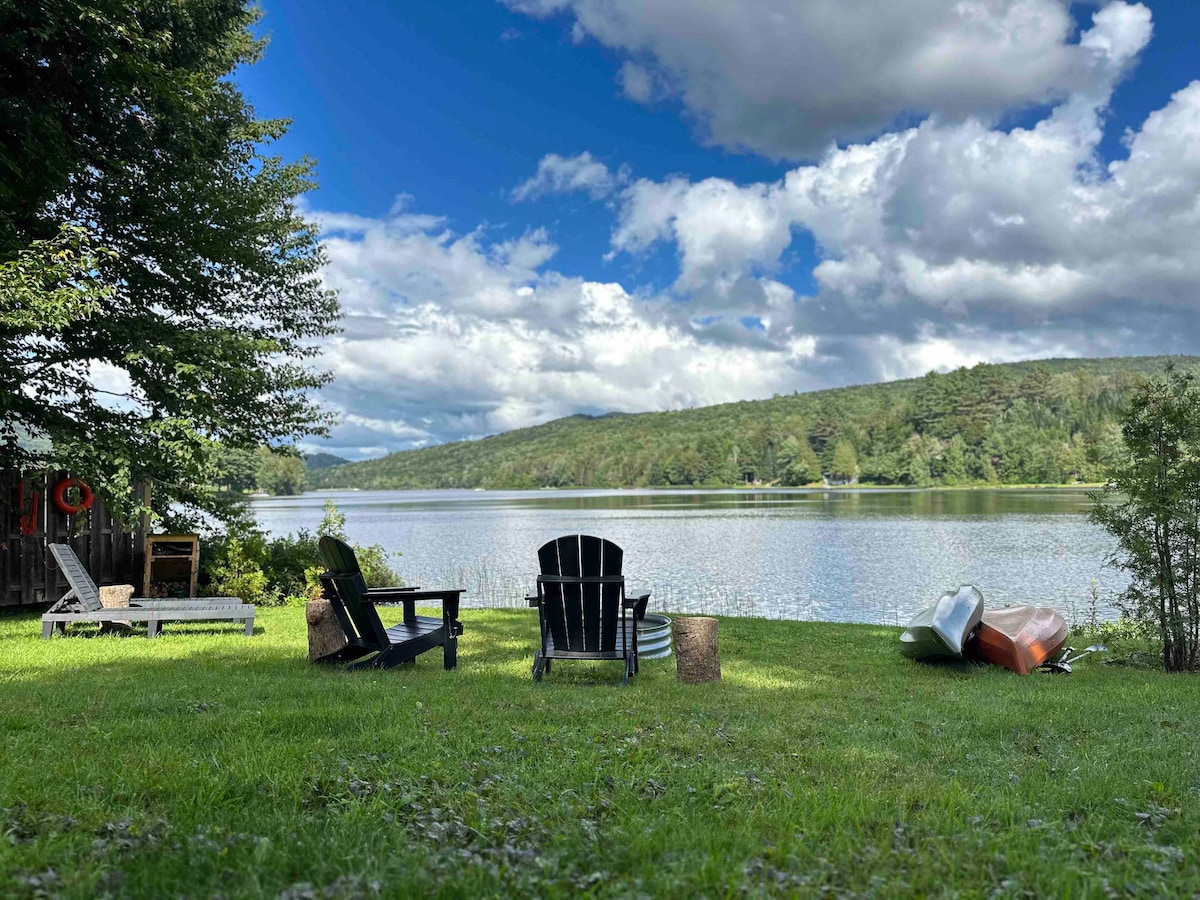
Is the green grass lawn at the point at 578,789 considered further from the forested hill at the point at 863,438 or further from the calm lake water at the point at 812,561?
the forested hill at the point at 863,438

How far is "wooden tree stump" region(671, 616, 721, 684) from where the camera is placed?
5.98 meters

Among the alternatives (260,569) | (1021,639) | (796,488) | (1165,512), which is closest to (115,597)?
(260,569)

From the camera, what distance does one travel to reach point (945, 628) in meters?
7.14

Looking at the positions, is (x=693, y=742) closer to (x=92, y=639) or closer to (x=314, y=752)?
(x=314, y=752)

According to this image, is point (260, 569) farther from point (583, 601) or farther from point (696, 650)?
point (696, 650)

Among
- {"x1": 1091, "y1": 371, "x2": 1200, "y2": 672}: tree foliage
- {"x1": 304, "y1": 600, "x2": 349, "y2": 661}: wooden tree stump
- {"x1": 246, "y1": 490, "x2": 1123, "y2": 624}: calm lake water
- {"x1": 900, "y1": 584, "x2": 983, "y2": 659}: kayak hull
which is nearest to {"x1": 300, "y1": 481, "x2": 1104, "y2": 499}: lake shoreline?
{"x1": 246, "y1": 490, "x2": 1123, "y2": 624}: calm lake water

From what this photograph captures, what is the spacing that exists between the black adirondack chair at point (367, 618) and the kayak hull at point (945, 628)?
13.8ft

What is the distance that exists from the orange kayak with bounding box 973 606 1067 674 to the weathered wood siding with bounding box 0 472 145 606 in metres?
10.8

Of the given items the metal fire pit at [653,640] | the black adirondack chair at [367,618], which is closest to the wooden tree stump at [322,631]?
the black adirondack chair at [367,618]

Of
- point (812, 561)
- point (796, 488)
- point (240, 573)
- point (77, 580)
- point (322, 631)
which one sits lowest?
point (812, 561)

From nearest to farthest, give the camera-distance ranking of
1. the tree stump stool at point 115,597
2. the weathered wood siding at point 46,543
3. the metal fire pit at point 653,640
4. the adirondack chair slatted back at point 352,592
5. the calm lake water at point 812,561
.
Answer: the adirondack chair slatted back at point 352,592 < the metal fire pit at point 653,640 < the tree stump stool at point 115,597 < the weathered wood siding at point 46,543 < the calm lake water at point 812,561

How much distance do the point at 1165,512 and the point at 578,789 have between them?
675cm

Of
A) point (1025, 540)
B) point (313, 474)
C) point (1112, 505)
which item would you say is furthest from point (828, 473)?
point (313, 474)

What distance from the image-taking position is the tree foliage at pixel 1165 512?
24.1ft
